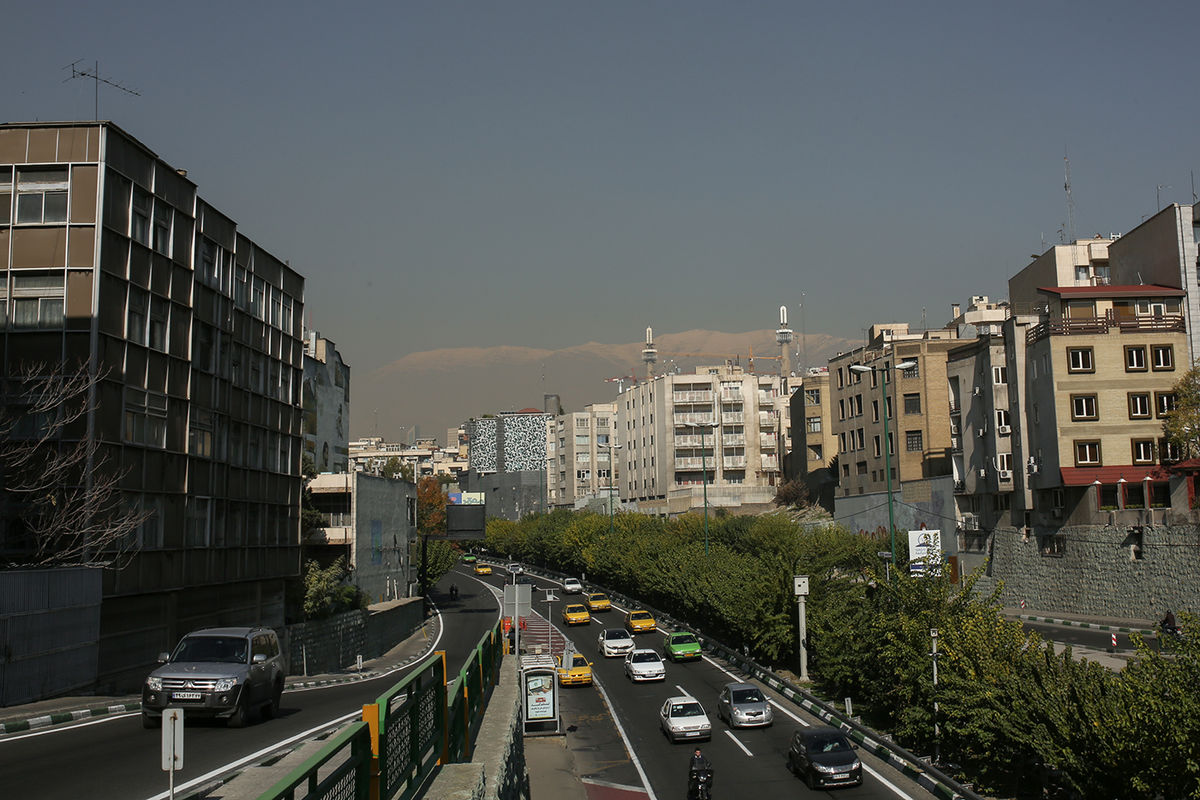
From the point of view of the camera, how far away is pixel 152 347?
32594mm

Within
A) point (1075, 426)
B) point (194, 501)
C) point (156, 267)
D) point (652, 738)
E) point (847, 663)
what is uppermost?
Answer: point (156, 267)

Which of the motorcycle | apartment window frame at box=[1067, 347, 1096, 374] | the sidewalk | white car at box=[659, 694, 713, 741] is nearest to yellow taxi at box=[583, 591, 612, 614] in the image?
apartment window frame at box=[1067, 347, 1096, 374]

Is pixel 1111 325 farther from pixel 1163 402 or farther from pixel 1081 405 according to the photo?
pixel 1163 402

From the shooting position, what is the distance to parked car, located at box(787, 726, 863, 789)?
75.7 feet

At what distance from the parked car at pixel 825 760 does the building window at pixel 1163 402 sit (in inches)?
1442

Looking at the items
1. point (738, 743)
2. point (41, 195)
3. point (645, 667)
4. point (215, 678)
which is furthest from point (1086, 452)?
point (41, 195)

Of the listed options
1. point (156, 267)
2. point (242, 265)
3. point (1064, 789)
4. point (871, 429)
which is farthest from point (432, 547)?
point (1064, 789)

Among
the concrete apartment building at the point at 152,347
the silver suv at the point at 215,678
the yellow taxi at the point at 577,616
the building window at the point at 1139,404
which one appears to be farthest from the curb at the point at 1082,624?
the silver suv at the point at 215,678

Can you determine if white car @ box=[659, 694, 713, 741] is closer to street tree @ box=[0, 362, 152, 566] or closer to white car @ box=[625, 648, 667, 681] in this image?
white car @ box=[625, 648, 667, 681]

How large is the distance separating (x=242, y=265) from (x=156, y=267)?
28.0ft

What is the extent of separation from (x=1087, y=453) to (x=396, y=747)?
52.5 meters

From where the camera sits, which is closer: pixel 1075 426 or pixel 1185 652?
pixel 1185 652

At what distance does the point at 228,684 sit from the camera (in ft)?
54.5

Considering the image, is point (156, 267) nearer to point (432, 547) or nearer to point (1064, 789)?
point (1064, 789)
